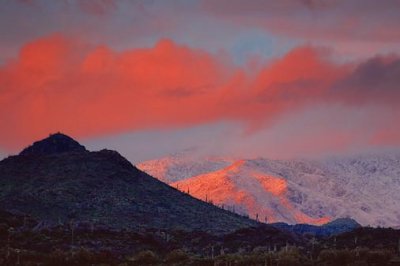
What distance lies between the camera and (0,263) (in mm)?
196625

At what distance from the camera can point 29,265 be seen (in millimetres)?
196000

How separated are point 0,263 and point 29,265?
648 centimetres
